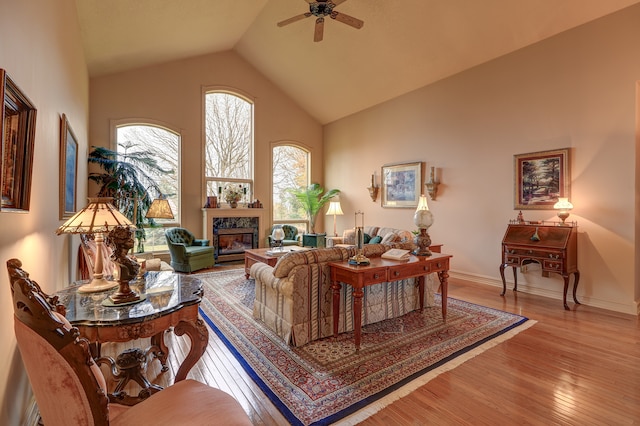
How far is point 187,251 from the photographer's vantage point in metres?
5.96


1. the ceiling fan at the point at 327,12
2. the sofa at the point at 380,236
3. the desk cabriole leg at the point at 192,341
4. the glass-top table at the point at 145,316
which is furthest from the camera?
the sofa at the point at 380,236

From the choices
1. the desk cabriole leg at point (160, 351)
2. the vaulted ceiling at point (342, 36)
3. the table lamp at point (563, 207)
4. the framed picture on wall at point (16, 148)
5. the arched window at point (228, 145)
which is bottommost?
the desk cabriole leg at point (160, 351)

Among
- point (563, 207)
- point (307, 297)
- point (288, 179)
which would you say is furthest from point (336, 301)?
point (288, 179)

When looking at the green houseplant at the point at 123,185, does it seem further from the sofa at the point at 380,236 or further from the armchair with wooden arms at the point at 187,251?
the sofa at the point at 380,236

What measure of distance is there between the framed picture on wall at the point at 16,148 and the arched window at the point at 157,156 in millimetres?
5026

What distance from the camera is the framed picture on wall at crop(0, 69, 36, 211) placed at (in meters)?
1.44

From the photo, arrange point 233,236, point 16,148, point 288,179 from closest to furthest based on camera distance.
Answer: point 16,148 < point 233,236 < point 288,179

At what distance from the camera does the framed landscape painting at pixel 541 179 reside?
4.42 m

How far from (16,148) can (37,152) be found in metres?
0.49

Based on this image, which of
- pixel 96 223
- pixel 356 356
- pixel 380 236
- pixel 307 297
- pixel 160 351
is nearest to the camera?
pixel 96 223

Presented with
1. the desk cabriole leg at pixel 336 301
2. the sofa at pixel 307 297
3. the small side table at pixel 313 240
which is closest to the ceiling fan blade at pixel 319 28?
the sofa at pixel 307 297

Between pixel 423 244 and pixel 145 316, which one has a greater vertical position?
pixel 423 244

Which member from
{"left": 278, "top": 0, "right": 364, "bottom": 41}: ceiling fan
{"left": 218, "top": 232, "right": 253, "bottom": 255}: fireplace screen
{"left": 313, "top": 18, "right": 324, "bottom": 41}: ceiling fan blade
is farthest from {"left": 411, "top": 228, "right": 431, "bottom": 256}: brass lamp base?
{"left": 218, "top": 232, "right": 253, "bottom": 255}: fireplace screen

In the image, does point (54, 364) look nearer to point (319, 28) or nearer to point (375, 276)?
point (375, 276)
